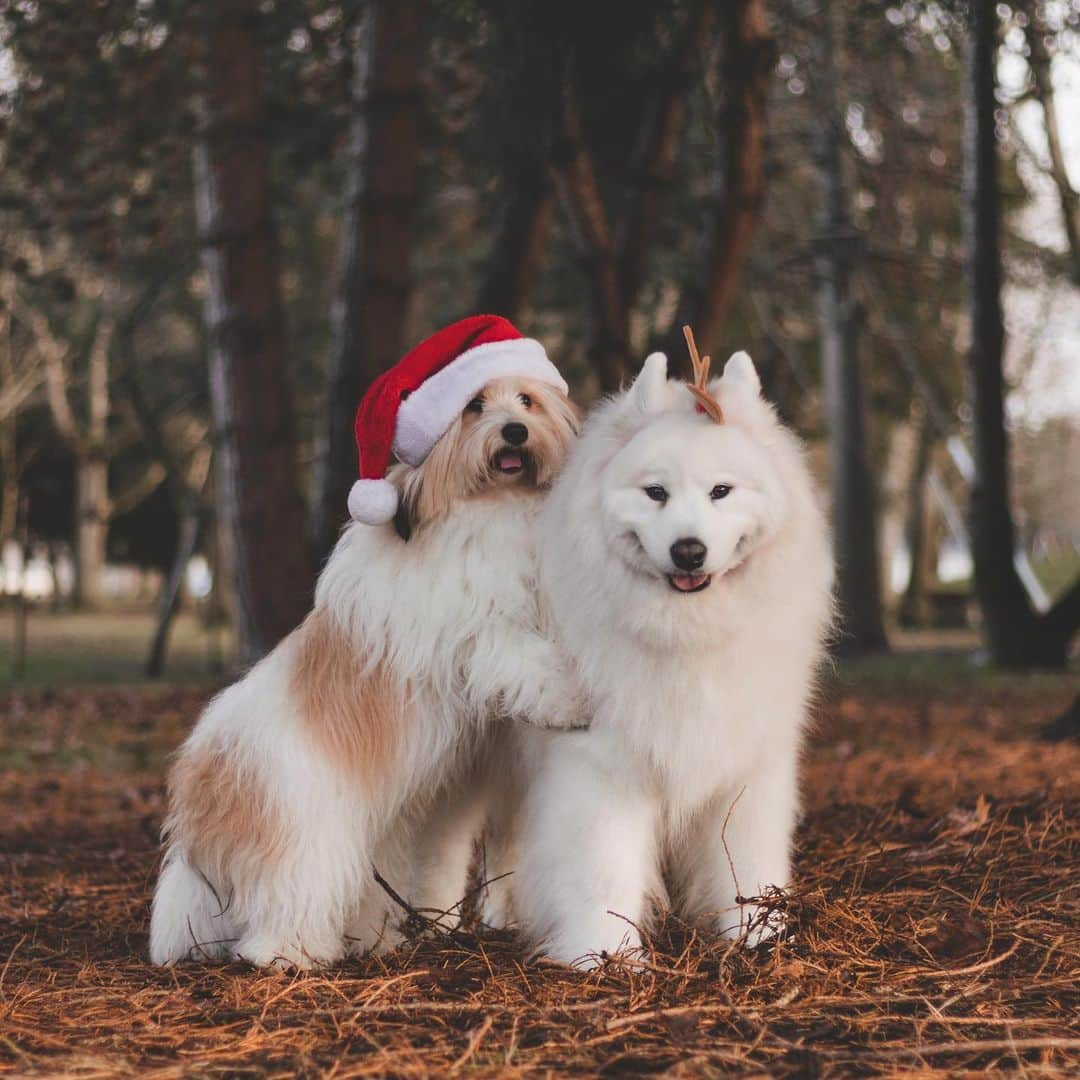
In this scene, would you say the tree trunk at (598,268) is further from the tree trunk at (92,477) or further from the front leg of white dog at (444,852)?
the tree trunk at (92,477)

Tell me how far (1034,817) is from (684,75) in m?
4.06

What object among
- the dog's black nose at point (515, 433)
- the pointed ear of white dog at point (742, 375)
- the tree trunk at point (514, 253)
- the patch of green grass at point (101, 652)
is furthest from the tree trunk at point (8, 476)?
the pointed ear of white dog at point (742, 375)

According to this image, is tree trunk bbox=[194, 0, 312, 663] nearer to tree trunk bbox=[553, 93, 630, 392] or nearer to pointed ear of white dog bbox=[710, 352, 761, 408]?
tree trunk bbox=[553, 93, 630, 392]

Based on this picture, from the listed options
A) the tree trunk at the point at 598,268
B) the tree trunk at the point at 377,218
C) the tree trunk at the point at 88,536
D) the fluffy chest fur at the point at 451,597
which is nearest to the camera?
the fluffy chest fur at the point at 451,597

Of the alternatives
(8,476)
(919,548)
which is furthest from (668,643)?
(8,476)

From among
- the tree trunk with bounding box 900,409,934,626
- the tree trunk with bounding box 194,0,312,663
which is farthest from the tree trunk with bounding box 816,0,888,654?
the tree trunk with bounding box 194,0,312,663

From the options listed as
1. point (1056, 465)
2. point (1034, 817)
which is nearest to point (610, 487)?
point (1034, 817)

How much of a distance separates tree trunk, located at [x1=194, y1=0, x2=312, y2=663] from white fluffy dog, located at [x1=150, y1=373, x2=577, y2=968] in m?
3.79

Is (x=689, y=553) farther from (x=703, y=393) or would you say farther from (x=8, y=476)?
(x=8, y=476)

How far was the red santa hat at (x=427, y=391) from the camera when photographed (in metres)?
3.44

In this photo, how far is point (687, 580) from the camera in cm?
296

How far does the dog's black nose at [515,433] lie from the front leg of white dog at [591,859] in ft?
2.55

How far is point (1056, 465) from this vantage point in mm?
48500

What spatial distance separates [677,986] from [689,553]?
0.99 meters
